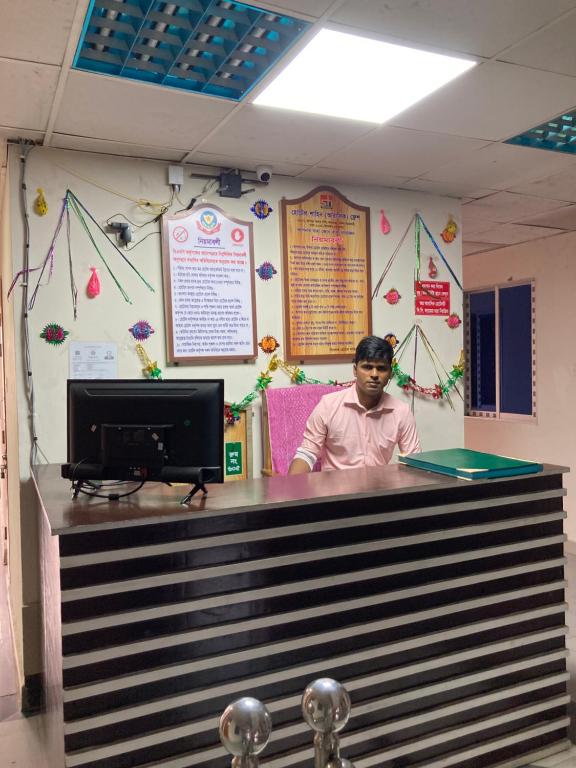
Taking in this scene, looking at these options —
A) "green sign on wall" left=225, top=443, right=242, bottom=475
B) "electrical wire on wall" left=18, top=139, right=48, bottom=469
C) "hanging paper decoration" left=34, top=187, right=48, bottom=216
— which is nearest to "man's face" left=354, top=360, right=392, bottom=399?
"green sign on wall" left=225, top=443, right=242, bottom=475

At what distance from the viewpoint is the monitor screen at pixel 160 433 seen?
1.98m

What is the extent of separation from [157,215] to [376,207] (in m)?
1.47

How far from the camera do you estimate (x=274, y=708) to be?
177 cm

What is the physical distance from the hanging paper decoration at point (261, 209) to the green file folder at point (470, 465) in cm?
195

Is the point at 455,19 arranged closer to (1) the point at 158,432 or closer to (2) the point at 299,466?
(1) the point at 158,432

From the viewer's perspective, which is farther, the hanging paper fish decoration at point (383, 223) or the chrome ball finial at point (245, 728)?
the hanging paper fish decoration at point (383, 223)

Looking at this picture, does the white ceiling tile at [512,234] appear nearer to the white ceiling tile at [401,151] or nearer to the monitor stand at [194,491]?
the white ceiling tile at [401,151]

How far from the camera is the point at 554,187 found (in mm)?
4160

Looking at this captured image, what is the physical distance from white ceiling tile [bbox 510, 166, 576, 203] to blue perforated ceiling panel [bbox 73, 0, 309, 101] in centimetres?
228

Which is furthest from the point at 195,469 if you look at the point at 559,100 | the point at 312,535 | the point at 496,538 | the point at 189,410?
the point at 559,100

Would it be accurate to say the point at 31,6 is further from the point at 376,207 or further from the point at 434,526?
the point at 376,207

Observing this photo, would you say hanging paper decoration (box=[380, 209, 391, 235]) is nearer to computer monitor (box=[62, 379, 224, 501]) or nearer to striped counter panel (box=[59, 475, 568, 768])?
striped counter panel (box=[59, 475, 568, 768])

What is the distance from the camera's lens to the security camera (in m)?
3.58

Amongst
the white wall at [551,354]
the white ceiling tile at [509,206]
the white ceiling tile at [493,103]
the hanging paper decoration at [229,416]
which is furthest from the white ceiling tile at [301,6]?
the white wall at [551,354]
